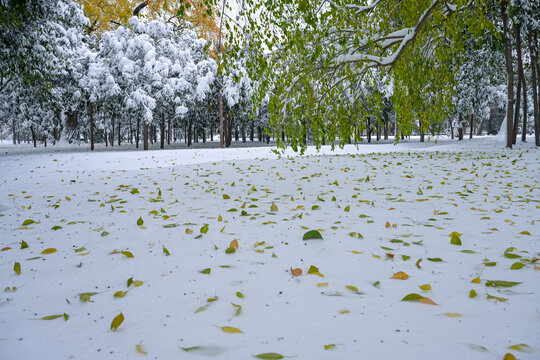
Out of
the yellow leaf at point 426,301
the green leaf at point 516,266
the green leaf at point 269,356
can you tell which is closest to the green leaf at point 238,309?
the green leaf at point 269,356

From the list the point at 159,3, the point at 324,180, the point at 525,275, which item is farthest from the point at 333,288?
the point at 159,3

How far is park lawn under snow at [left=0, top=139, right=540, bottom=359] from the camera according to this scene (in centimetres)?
180

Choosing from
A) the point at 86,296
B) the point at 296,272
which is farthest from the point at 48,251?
the point at 296,272

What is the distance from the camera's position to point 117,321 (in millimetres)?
1971

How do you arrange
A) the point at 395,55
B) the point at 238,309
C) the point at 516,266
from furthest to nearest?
the point at 395,55 < the point at 516,266 < the point at 238,309

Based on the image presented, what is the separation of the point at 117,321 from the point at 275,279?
112 cm

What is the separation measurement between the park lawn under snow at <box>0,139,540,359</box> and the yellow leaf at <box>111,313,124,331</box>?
3 centimetres

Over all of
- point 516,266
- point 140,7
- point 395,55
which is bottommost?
point 516,266

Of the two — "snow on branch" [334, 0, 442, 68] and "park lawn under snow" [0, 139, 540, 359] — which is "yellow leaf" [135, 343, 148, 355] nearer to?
"park lawn under snow" [0, 139, 540, 359]

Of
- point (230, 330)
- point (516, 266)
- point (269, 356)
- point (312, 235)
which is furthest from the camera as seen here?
point (312, 235)

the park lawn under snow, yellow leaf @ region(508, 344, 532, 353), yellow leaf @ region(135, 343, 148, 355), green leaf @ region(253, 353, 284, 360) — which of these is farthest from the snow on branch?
yellow leaf @ region(135, 343, 148, 355)

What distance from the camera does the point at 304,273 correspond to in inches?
105

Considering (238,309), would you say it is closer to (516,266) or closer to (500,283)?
(500,283)

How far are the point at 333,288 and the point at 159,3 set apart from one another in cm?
3078
